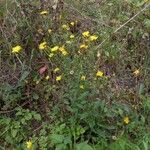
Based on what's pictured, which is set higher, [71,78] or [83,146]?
[71,78]

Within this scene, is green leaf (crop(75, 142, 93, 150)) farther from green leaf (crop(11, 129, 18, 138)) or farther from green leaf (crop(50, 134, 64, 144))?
green leaf (crop(11, 129, 18, 138))

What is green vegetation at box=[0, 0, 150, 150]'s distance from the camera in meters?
3.27

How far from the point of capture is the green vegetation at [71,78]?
10.7 feet

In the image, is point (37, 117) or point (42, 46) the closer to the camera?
point (37, 117)

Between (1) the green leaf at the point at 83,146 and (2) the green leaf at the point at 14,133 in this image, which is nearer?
(1) the green leaf at the point at 83,146

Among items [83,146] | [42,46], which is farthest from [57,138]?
[42,46]

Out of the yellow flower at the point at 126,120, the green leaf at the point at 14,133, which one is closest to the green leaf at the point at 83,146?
the yellow flower at the point at 126,120

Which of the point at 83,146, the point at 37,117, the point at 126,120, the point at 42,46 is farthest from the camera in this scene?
the point at 42,46

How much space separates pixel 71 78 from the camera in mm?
3398

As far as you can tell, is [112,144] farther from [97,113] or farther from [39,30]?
[39,30]

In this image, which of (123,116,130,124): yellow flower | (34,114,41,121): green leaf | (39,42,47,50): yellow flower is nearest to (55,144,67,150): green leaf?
(34,114,41,121): green leaf

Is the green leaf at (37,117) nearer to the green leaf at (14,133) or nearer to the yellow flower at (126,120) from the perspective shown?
the green leaf at (14,133)

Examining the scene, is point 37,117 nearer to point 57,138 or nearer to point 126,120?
point 57,138

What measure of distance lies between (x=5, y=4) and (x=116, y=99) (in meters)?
1.60
